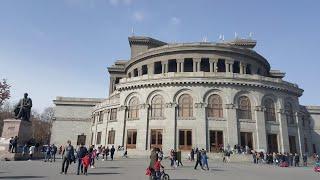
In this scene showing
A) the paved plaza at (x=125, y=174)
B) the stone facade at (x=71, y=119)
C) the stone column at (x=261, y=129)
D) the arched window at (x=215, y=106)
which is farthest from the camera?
the stone facade at (x=71, y=119)

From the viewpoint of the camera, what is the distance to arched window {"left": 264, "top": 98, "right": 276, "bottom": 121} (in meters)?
36.8

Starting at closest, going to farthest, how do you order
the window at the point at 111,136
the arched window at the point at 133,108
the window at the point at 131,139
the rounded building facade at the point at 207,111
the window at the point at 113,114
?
the rounded building facade at the point at 207,111
the window at the point at 131,139
the arched window at the point at 133,108
the window at the point at 111,136
the window at the point at 113,114

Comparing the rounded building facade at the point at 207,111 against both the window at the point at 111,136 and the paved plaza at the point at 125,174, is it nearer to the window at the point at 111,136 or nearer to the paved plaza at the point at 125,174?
the window at the point at 111,136

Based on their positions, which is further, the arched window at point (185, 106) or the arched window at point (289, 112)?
the arched window at point (289, 112)

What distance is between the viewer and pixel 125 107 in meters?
38.5

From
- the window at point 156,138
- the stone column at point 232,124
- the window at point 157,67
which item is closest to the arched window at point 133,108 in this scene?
the window at point 156,138

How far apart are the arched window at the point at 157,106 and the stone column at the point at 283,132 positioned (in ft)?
48.8

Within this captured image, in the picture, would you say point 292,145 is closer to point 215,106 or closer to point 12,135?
point 215,106

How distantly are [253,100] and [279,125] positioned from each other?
183 inches

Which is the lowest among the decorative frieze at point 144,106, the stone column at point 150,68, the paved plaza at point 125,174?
the paved plaza at point 125,174

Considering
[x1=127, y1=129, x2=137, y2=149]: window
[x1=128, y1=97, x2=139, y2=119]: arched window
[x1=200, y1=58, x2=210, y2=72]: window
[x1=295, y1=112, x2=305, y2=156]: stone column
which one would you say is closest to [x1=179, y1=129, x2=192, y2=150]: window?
[x1=127, y1=129, x2=137, y2=149]: window

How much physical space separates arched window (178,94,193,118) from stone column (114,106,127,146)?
7.52 m

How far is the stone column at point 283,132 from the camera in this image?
A: 3600 cm

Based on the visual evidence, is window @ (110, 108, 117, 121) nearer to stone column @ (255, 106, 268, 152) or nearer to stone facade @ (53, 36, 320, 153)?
stone facade @ (53, 36, 320, 153)
